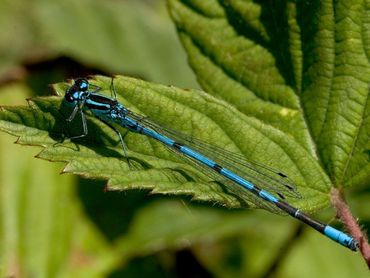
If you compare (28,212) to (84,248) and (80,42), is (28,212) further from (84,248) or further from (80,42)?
(80,42)

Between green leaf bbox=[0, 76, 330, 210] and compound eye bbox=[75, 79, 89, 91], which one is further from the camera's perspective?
compound eye bbox=[75, 79, 89, 91]

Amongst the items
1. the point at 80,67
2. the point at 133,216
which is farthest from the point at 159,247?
the point at 80,67

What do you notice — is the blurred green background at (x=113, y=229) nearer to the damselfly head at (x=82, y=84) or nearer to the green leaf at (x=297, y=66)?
the green leaf at (x=297, y=66)

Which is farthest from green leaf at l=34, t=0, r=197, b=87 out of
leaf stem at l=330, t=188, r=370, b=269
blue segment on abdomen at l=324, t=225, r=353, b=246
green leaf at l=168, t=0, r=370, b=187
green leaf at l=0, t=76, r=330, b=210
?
leaf stem at l=330, t=188, r=370, b=269

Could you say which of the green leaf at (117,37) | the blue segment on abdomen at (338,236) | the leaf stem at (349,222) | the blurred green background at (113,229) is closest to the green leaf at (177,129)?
the leaf stem at (349,222)

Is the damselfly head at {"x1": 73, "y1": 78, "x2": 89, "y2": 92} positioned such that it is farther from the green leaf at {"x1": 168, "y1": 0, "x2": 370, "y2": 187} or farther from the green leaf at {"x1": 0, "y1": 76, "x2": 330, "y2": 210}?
the green leaf at {"x1": 168, "y1": 0, "x2": 370, "y2": 187}

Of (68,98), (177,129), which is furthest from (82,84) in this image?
(177,129)
